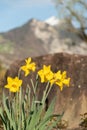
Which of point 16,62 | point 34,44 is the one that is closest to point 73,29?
point 16,62

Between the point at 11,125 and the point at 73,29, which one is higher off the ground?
the point at 73,29

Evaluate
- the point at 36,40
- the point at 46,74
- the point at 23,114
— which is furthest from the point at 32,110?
the point at 36,40

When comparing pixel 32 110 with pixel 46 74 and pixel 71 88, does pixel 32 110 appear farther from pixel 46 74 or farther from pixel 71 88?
pixel 71 88

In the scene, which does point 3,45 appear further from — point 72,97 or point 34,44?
point 72,97

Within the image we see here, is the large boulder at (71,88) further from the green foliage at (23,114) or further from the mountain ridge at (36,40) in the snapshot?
the mountain ridge at (36,40)

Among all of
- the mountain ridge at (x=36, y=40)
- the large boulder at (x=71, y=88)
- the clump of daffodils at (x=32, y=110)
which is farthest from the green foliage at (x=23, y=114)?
the mountain ridge at (x=36, y=40)

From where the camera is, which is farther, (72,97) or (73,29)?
(73,29)

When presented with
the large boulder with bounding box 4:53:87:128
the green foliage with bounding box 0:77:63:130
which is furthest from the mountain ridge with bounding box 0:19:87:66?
the green foliage with bounding box 0:77:63:130

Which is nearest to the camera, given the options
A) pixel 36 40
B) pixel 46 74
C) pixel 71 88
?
pixel 46 74

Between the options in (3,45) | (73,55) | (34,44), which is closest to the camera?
(73,55)
